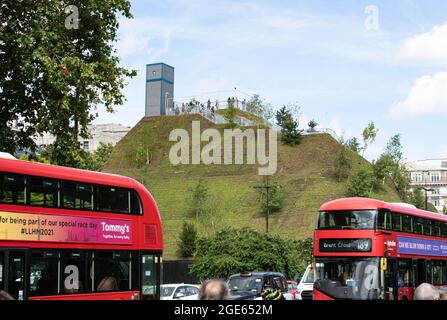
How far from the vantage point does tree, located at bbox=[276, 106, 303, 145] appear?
8638 centimetres

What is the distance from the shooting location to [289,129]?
86.9 m

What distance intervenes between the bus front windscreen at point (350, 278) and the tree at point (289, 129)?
63.6 meters

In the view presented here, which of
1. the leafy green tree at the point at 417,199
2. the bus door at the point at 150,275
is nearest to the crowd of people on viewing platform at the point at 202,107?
the leafy green tree at the point at 417,199

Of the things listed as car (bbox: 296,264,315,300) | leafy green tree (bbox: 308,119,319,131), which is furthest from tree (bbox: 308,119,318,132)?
car (bbox: 296,264,315,300)

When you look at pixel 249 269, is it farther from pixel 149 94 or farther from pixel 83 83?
pixel 149 94

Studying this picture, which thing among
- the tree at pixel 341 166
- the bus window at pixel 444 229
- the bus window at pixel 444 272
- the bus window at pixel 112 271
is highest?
the tree at pixel 341 166

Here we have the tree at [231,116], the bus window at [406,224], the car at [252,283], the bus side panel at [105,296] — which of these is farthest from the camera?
the tree at [231,116]

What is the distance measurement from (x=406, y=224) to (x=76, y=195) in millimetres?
14117

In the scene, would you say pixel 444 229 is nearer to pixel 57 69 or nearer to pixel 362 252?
pixel 362 252

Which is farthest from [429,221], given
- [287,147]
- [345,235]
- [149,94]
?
[149,94]

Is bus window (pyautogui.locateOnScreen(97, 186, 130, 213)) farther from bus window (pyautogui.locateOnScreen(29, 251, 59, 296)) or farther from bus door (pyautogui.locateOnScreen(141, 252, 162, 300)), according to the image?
bus window (pyautogui.locateOnScreen(29, 251, 59, 296))

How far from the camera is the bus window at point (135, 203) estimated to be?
1773 centimetres

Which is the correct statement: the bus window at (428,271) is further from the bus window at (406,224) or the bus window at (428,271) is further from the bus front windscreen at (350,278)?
the bus front windscreen at (350,278)

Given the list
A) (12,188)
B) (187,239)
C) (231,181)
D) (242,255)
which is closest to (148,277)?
(12,188)
